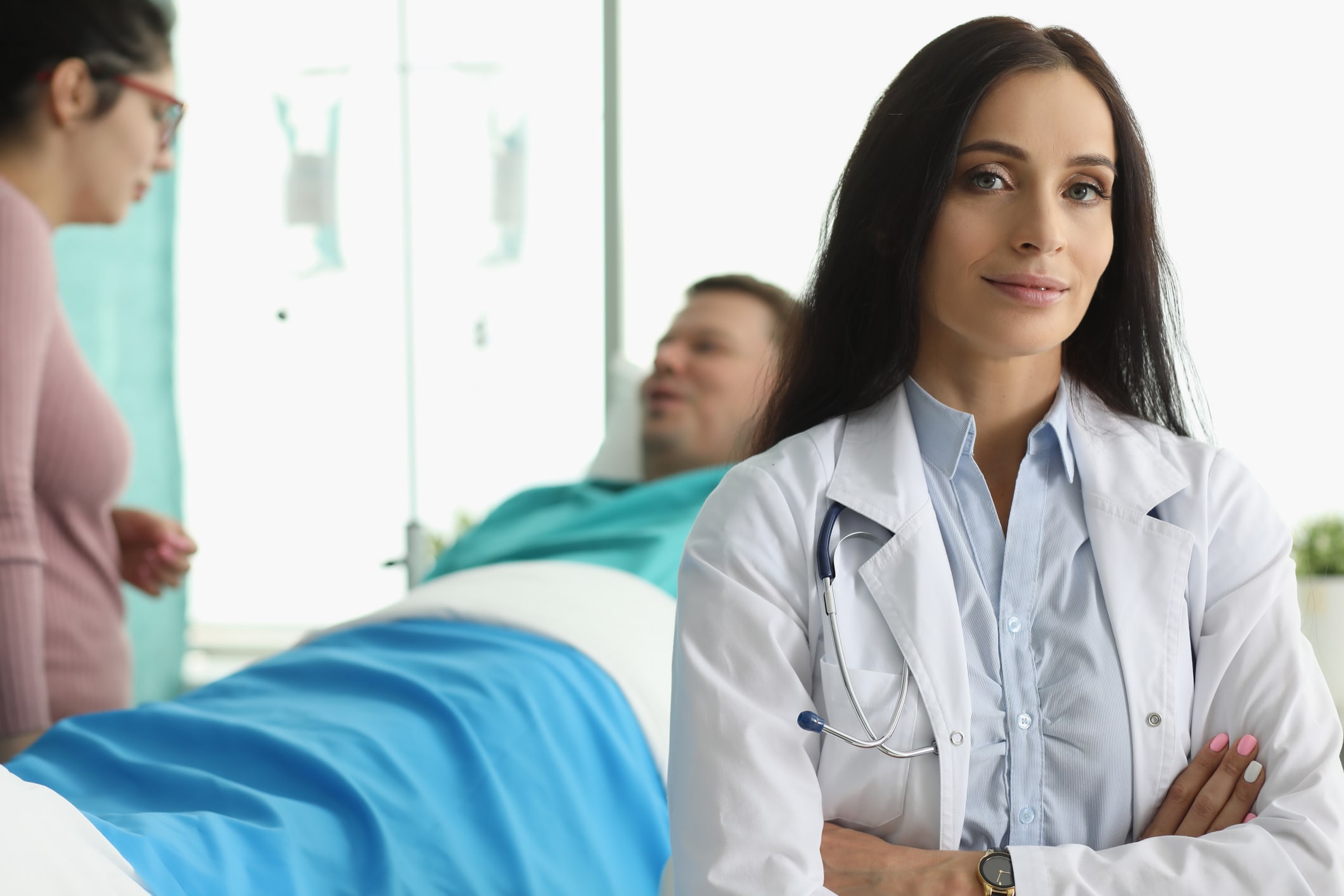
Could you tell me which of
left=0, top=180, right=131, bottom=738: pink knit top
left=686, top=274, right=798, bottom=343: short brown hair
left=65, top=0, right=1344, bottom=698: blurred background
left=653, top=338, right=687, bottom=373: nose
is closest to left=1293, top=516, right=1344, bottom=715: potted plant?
left=65, top=0, right=1344, bottom=698: blurred background

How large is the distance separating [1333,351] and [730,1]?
1.93 meters

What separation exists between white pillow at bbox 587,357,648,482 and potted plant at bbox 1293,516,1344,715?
64.3 inches

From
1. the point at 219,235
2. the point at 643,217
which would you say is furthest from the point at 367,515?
the point at 643,217

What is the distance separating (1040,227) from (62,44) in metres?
1.64

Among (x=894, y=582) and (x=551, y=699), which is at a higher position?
(x=894, y=582)

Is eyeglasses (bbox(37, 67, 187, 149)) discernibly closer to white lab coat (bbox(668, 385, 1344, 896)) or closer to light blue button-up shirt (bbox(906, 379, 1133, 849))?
white lab coat (bbox(668, 385, 1344, 896))

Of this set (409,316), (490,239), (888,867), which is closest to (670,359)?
(409,316)

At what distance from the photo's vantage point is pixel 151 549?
2.35 metres

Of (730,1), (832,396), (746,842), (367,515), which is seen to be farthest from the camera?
(367,515)

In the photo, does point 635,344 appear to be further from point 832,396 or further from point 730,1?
point 832,396

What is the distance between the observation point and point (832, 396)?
4.32 ft

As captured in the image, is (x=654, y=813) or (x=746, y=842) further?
(x=654, y=813)

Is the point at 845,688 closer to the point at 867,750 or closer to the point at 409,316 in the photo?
the point at 867,750

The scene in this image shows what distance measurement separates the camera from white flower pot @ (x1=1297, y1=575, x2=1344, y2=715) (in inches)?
118
